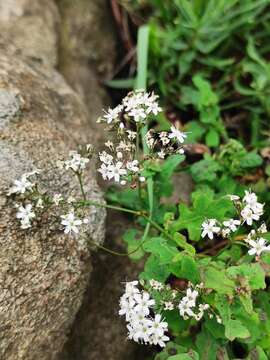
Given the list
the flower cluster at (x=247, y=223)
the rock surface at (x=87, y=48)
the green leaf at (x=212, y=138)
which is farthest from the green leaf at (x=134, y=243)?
the rock surface at (x=87, y=48)

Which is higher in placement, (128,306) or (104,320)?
(128,306)

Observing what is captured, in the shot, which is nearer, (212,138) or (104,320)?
(104,320)

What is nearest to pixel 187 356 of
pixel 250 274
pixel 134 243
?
pixel 250 274

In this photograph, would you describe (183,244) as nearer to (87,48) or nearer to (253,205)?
(253,205)

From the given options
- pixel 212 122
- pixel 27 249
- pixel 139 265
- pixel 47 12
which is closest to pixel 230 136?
pixel 212 122

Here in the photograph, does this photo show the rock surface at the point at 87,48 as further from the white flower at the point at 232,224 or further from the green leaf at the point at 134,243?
the white flower at the point at 232,224
